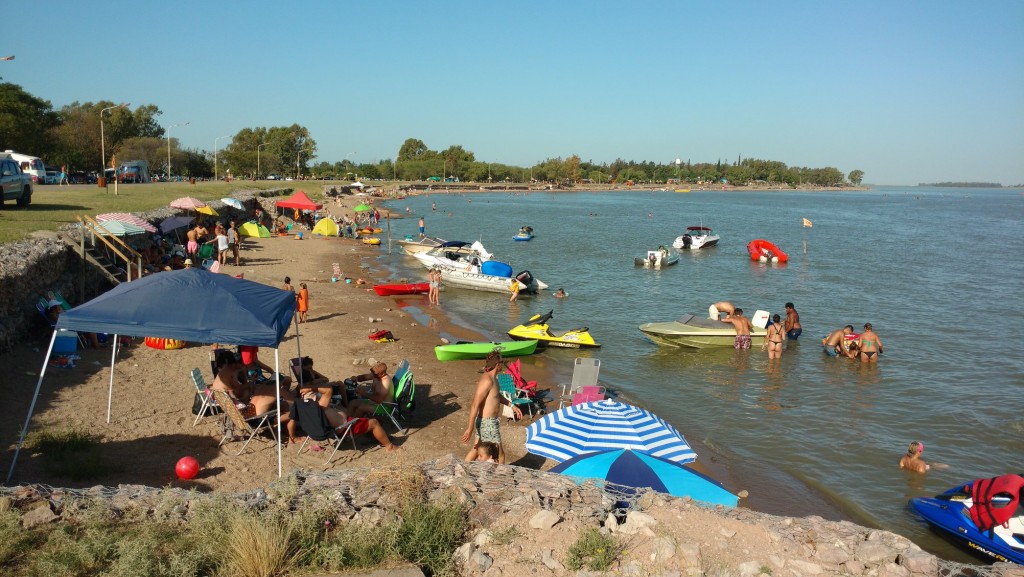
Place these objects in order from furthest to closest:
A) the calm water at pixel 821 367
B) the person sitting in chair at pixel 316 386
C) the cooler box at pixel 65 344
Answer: the cooler box at pixel 65 344 < the calm water at pixel 821 367 < the person sitting in chair at pixel 316 386

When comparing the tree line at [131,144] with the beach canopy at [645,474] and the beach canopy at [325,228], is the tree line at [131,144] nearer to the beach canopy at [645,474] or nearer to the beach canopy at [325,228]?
the beach canopy at [325,228]

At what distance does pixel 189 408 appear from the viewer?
11148 mm

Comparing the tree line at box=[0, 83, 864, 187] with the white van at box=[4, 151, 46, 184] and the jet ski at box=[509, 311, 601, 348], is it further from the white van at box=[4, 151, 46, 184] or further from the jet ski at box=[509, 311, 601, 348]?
the jet ski at box=[509, 311, 601, 348]

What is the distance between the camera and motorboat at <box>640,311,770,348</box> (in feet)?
65.2

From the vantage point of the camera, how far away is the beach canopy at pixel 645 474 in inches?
295

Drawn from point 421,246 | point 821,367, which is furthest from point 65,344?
point 421,246

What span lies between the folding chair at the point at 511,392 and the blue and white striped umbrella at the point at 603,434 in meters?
3.61

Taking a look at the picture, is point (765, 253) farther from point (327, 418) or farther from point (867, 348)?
point (327, 418)

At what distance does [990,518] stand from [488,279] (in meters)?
21.2

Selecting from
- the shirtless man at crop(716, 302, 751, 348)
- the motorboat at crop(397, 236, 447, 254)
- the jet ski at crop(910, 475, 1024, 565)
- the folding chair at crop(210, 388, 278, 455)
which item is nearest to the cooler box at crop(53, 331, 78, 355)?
the folding chair at crop(210, 388, 278, 455)

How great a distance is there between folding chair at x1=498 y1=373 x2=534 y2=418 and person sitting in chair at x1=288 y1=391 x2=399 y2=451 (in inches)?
123

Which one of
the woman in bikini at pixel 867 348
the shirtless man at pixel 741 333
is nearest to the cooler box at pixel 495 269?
the shirtless man at pixel 741 333

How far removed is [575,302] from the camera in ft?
92.3

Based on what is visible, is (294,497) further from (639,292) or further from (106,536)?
(639,292)
